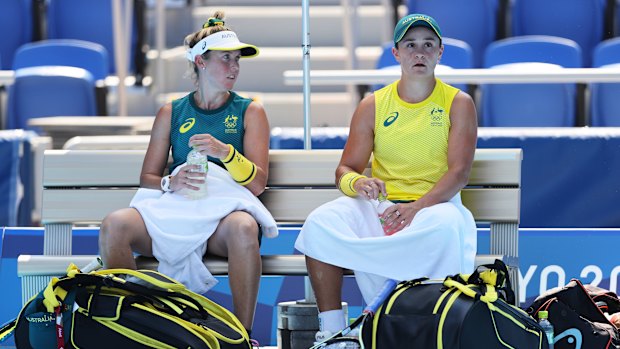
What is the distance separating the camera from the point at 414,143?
462 cm

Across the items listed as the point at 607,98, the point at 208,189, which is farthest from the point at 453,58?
the point at 208,189

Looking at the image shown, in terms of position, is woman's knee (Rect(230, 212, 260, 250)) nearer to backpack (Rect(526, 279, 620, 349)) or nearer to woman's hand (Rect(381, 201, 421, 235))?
woman's hand (Rect(381, 201, 421, 235))

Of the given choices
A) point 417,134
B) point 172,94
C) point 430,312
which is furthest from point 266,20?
point 430,312

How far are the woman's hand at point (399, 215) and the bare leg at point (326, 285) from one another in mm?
258

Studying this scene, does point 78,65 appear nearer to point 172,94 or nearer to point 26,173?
point 172,94

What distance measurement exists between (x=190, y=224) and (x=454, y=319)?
115 centimetres

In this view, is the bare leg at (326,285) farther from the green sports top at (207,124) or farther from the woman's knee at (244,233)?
the green sports top at (207,124)

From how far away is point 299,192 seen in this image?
492 centimetres

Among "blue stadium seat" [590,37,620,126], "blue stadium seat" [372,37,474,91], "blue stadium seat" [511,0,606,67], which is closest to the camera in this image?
"blue stadium seat" [590,37,620,126]

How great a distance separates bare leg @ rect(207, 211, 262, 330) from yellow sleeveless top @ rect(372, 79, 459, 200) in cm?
58

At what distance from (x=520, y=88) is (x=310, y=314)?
10.6 feet

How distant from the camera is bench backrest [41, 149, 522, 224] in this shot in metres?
4.92

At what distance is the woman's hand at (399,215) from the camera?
14.5 ft

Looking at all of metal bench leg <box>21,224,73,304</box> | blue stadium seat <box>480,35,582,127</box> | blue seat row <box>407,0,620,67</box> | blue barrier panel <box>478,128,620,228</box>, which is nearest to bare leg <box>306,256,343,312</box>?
metal bench leg <box>21,224,73,304</box>
